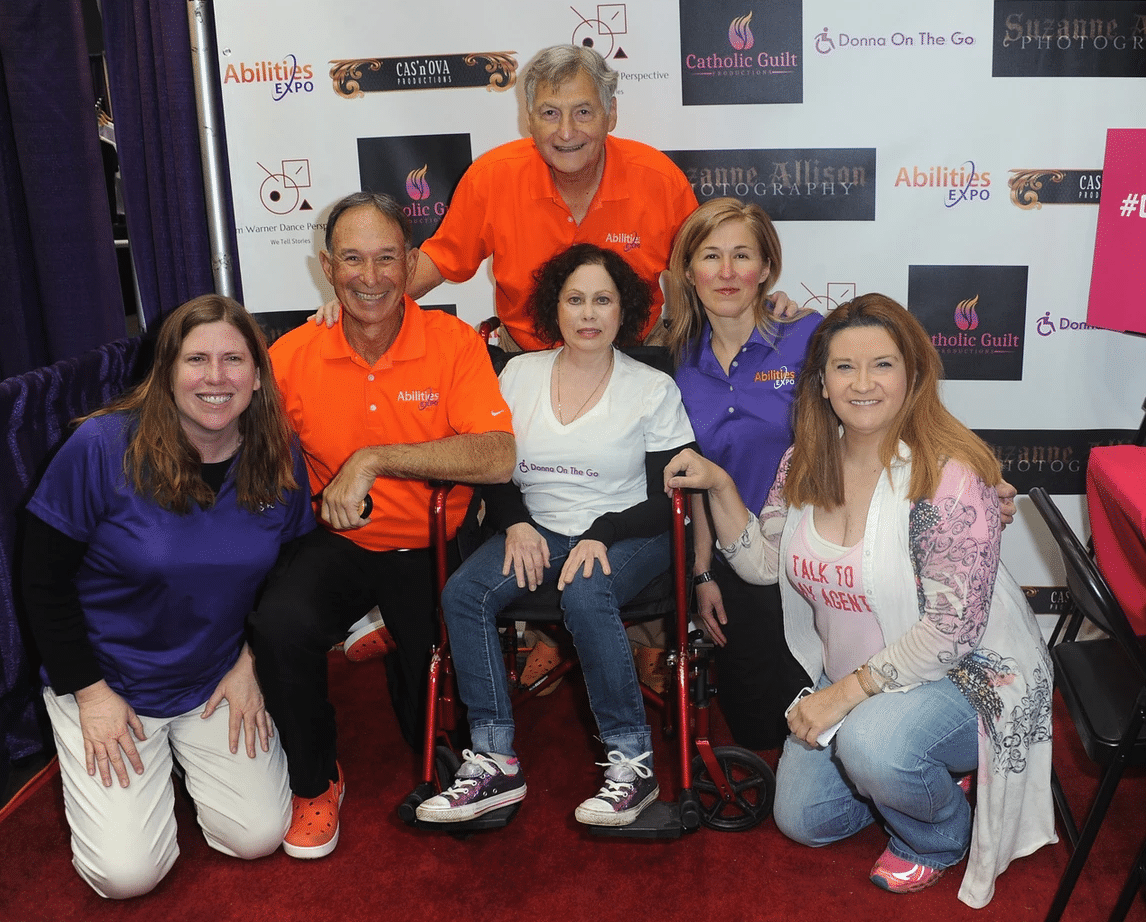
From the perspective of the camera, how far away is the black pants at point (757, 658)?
266cm

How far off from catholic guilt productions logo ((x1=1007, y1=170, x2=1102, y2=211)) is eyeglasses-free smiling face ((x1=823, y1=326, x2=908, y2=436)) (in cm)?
139

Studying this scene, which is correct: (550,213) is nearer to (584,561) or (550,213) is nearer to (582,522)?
(582,522)

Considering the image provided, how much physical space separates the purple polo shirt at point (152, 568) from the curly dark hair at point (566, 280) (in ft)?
2.52

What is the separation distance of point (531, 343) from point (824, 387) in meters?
1.06

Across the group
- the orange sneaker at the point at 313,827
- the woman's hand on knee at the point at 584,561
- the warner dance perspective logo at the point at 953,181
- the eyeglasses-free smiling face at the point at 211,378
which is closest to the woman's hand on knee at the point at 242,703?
the orange sneaker at the point at 313,827

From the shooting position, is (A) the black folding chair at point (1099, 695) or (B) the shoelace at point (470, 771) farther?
(B) the shoelace at point (470, 771)

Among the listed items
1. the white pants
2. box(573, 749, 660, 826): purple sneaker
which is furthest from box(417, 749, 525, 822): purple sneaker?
the white pants

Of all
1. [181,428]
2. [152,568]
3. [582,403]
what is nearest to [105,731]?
[152,568]

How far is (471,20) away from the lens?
123 inches

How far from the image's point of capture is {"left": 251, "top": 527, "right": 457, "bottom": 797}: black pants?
2.28 meters

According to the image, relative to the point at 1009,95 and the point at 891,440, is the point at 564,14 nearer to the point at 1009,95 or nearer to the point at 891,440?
the point at 1009,95

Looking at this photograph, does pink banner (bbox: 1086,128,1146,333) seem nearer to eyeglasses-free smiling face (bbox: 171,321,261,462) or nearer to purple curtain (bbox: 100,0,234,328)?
eyeglasses-free smiling face (bbox: 171,321,261,462)

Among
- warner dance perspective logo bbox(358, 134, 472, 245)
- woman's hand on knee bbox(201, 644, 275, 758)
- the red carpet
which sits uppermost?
warner dance perspective logo bbox(358, 134, 472, 245)

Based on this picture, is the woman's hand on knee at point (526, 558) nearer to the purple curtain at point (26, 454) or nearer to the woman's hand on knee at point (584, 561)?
the woman's hand on knee at point (584, 561)
